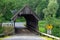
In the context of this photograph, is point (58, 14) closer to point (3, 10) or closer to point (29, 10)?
point (3, 10)


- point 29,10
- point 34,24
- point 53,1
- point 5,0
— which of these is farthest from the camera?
point 53,1

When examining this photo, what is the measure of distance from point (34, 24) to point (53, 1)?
47.5 m

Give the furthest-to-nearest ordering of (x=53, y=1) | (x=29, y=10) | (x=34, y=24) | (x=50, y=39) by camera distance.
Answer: (x=53, y=1) → (x=34, y=24) → (x=29, y=10) → (x=50, y=39)

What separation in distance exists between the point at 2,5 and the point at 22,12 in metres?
8.44

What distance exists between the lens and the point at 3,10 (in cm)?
4312

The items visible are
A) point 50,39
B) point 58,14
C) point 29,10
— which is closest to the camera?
point 50,39

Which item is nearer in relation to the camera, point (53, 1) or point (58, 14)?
point (53, 1)

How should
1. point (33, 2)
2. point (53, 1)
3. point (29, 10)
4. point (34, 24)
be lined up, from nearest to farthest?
point (29, 10) < point (34, 24) < point (53, 1) < point (33, 2)

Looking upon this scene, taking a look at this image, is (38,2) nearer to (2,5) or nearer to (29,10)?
(2,5)

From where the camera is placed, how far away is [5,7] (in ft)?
141

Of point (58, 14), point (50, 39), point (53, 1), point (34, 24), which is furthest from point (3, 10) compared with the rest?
point (58, 14)

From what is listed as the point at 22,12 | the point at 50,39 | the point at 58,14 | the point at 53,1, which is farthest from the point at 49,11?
the point at 50,39

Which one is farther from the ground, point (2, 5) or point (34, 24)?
point (2, 5)

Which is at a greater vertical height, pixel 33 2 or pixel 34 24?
pixel 33 2
